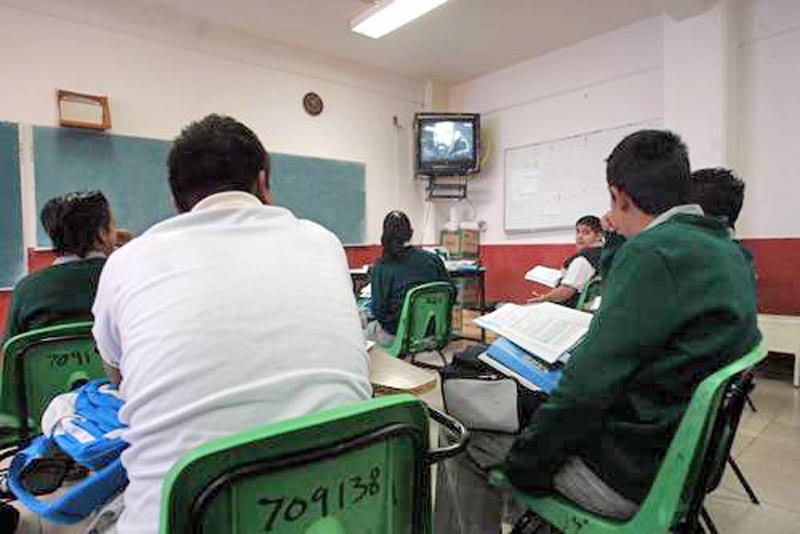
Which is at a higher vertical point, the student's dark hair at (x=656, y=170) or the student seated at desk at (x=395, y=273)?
the student's dark hair at (x=656, y=170)

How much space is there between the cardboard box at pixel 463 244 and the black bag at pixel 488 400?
177 inches

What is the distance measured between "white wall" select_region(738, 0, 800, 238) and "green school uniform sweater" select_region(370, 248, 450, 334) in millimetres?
2770

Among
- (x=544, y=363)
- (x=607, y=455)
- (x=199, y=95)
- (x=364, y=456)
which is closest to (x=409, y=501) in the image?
(x=364, y=456)

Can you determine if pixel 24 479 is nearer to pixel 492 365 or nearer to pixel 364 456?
pixel 364 456

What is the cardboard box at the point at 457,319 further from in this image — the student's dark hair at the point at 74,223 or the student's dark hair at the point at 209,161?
the student's dark hair at the point at 209,161

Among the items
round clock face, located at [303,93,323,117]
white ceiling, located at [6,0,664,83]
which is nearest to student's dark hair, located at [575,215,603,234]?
white ceiling, located at [6,0,664,83]

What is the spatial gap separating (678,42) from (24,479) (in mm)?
4954

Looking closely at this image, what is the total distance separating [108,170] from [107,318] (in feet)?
12.2

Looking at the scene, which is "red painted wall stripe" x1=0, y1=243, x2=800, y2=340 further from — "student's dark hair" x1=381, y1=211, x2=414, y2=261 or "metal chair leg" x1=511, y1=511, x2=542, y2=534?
"metal chair leg" x1=511, y1=511, x2=542, y2=534

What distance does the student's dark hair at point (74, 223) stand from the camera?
1.73m

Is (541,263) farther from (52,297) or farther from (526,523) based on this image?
(52,297)

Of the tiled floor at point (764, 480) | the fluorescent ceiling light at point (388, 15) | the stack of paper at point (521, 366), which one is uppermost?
the fluorescent ceiling light at point (388, 15)

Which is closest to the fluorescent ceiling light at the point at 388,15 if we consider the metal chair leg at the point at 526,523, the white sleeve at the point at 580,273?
the white sleeve at the point at 580,273

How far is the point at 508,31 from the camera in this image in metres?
4.77
